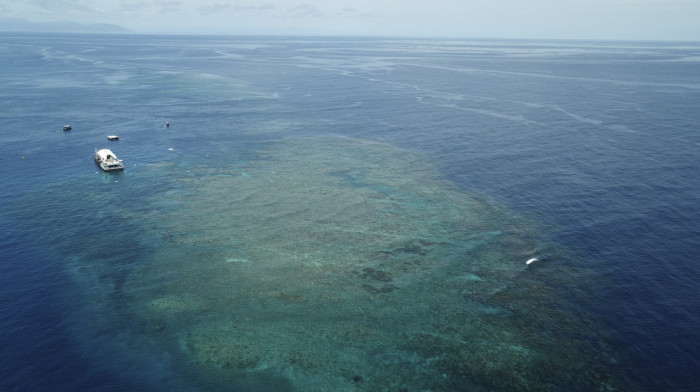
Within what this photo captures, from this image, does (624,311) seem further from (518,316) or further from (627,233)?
(627,233)

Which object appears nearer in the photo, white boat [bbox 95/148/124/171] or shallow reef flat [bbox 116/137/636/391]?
shallow reef flat [bbox 116/137/636/391]

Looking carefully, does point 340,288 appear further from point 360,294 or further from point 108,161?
point 108,161

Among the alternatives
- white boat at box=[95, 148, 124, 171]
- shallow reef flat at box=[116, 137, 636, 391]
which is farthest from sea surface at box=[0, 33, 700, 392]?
white boat at box=[95, 148, 124, 171]

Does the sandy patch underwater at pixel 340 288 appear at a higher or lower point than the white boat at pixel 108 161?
lower

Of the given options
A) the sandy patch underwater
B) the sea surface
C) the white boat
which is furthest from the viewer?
the white boat

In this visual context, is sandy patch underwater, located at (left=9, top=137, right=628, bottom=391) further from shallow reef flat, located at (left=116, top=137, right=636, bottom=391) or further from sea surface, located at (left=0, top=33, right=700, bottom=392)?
sea surface, located at (left=0, top=33, right=700, bottom=392)

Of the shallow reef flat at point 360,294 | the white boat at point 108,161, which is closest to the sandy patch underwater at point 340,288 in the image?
the shallow reef flat at point 360,294

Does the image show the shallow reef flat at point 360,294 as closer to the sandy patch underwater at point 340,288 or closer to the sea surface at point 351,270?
the sandy patch underwater at point 340,288
